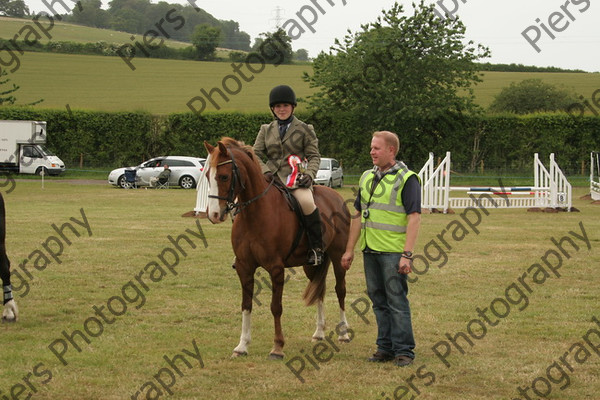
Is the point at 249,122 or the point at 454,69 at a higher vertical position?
the point at 454,69

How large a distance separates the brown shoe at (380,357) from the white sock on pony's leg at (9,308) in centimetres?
398

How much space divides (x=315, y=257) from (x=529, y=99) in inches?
2164

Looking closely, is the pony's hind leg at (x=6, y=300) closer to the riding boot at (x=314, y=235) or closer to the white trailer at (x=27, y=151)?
the riding boot at (x=314, y=235)

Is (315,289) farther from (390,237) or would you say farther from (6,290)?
(6,290)

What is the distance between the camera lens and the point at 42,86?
200 feet

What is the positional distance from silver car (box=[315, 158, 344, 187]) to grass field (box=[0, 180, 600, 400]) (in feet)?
55.8

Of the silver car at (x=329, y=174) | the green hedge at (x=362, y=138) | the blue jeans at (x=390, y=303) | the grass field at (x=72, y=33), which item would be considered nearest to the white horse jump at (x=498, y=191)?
the silver car at (x=329, y=174)

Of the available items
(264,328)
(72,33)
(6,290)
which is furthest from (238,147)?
(72,33)

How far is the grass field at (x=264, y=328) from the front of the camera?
554 cm

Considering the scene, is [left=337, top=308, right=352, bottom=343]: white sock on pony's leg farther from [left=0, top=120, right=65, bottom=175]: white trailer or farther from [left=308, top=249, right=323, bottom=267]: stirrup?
[left=0, top=120, right=65, bottom=175]: white trailer

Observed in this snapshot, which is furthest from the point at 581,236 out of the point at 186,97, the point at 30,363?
the point at 186,97

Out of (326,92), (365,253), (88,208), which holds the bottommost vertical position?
(88,208)

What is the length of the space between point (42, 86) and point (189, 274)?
55.3 metres

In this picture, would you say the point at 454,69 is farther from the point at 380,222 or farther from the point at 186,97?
the point at 380,222
